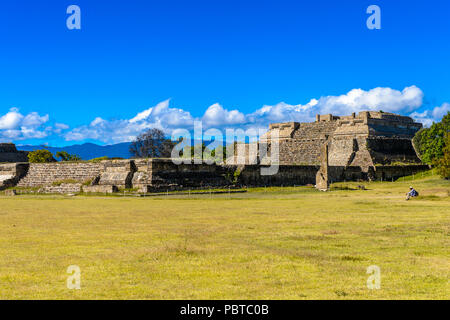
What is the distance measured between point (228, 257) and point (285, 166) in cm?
3440

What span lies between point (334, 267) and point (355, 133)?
51478 mm

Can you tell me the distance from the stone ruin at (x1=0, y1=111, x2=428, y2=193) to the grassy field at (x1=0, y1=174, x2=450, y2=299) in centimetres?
1979

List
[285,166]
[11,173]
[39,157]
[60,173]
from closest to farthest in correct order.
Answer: [60,173] < [11,173] < [285,166] < [39,157]

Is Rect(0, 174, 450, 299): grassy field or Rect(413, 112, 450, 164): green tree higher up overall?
Rect(413, 112, 450, 164): green tree

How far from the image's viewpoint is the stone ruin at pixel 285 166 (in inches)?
1430

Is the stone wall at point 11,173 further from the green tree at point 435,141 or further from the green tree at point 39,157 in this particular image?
the green tree at point 435,141

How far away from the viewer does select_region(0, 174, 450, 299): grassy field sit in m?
6.92

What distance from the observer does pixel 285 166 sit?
142 ft

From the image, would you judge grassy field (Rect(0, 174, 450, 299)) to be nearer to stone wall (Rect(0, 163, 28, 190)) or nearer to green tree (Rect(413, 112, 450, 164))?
stone wall (Rect(0, 163, 28, 190))

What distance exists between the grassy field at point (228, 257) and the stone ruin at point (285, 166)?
19792mm

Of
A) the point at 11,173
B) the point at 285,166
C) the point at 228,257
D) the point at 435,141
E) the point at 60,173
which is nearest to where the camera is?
the point at 228,257

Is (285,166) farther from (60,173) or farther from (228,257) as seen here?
(228,257)

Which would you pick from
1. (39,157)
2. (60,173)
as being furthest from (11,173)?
(39,157)

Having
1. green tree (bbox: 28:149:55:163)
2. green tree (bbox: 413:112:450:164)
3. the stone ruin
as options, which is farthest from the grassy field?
green tree (bbox: 28:149:55:163)
